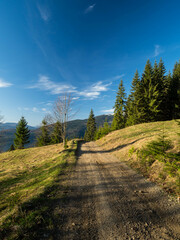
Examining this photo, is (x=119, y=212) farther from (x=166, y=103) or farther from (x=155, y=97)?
(x=166, y=103)

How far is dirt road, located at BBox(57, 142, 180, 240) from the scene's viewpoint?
244 cm

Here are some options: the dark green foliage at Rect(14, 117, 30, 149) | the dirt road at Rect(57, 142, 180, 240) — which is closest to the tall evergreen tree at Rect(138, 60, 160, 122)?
the dirt road at Rect(57, 142, 180, 240)

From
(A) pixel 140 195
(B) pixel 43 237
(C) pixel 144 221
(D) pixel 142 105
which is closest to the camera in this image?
(B) pixel 43 237

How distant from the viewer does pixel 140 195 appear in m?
3.94

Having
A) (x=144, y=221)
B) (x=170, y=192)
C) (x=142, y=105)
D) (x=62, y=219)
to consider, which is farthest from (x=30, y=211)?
(x=142, y=105)

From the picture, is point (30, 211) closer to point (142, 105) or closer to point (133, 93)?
point (142, 105)

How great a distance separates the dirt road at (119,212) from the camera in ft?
8.00

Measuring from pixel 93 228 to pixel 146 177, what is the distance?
4205mm

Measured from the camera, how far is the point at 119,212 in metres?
3.10

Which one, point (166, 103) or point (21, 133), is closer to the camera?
point (166, 103)

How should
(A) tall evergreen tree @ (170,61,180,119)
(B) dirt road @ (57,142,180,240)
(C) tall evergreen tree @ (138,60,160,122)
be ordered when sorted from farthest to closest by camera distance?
(A) tall evergreen tree @ (170,61,180,119) → (C) tall evergreen tree @ (138,60,160,122) → (B) dirt road @ (57,142,180,240)

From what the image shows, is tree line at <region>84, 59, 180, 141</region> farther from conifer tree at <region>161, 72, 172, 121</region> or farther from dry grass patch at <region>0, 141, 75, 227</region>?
dry grass patch at <region>0, 141, 75, 227</region>

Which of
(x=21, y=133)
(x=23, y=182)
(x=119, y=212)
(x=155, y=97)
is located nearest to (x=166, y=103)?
(x=155, y=97)

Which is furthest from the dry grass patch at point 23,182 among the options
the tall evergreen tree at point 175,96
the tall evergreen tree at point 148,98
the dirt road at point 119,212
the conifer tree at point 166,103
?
the tall evergreen tree at point 175,96
